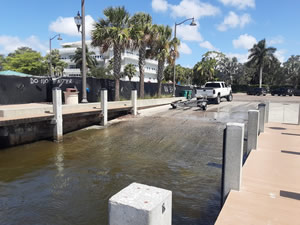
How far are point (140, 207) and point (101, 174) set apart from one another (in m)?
5.42

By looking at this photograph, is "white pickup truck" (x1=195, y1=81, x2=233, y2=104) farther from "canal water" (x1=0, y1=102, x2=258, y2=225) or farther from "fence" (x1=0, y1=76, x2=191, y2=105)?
"canal water" (x1=0, y1=102, x2=258, y2=225)

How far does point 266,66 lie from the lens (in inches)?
2736

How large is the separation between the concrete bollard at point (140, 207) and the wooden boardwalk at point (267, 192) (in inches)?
67.0

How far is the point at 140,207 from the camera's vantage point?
6.27 ft

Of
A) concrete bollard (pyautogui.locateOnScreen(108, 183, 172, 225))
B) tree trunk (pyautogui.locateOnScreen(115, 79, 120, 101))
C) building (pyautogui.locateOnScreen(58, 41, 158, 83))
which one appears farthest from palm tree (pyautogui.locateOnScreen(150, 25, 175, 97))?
building (pyautogui.locateOnScreen(58, 41, 158, 83))

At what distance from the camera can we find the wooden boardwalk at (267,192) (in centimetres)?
353

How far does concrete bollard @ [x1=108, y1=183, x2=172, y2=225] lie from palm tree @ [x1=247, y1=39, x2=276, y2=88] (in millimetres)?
71671

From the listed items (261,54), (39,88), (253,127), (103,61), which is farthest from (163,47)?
(261,54)

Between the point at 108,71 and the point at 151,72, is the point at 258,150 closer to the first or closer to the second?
the point at 108,71

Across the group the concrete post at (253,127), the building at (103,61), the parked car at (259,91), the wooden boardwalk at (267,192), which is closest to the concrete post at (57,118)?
the concrete post at (253,127)

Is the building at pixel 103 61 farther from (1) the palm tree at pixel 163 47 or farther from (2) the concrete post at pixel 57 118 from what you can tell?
(2) the concrete post at pixel 57 118

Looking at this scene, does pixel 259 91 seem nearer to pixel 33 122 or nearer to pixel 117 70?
pixel 117 70

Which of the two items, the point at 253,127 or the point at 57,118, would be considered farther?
the point at 57,118

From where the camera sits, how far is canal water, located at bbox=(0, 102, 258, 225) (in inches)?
197
